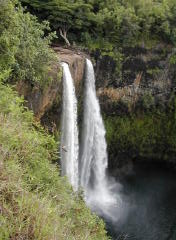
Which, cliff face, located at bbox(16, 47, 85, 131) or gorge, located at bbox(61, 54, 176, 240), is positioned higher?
cliff face, located at bbox(16, 47, 85, 131)

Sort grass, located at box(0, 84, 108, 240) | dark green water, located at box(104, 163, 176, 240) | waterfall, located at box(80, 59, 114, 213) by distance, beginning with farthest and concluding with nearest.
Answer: waterfall, located at box(80, 59, 114, 213)
dark green water, located at box(104, 163, 176, 240)
grass, located at box(0, 84, 108, 240)

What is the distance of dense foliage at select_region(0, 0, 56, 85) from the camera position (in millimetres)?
6902

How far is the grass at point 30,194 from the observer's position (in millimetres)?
2994

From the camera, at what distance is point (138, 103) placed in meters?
15.5

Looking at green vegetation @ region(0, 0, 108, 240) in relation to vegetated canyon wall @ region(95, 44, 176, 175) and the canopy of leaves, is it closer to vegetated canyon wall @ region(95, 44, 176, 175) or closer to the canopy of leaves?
the canopy of leaves

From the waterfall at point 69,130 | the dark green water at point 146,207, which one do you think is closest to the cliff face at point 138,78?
the waterfall at point 69,130

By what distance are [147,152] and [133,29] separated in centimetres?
676

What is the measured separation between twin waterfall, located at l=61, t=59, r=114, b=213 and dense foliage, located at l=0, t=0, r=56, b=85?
76.8 inches

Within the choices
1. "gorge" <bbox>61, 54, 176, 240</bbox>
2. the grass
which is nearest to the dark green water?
"gorge" <bbox>61, 54, 176, 240</bbox>

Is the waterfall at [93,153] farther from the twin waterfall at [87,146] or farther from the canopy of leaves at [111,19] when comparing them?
the canopy of leaves at [111,19]

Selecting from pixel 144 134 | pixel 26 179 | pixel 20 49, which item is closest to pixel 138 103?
pixel 144 134

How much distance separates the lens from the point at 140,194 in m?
14.4

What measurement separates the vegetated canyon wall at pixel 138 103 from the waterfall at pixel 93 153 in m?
0.96

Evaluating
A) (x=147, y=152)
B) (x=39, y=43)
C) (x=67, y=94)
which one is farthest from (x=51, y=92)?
(x=147, y=152)
